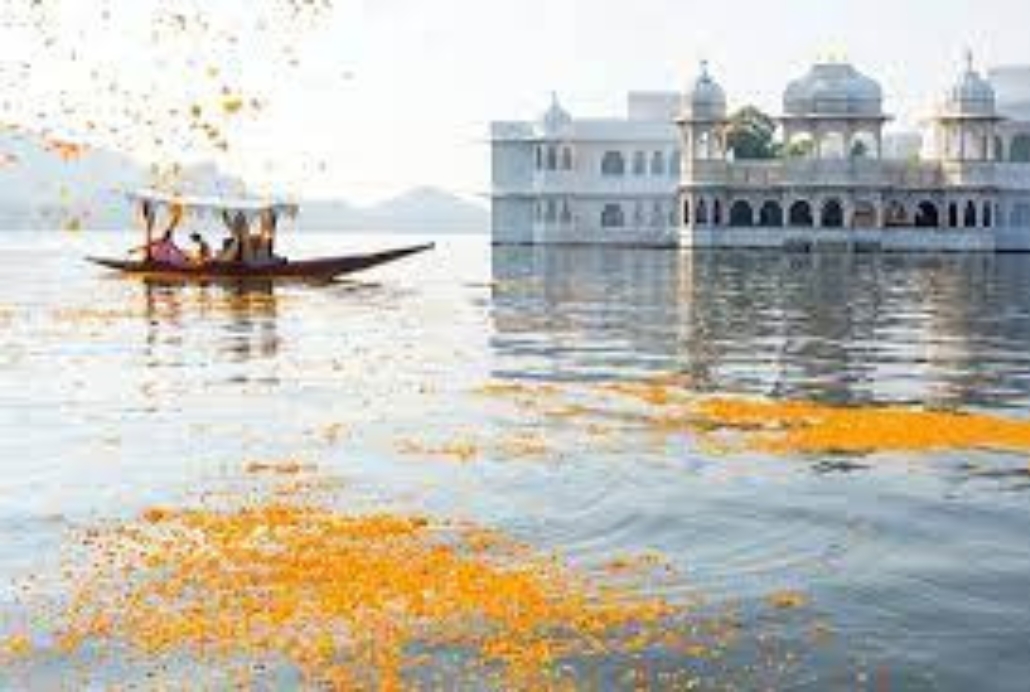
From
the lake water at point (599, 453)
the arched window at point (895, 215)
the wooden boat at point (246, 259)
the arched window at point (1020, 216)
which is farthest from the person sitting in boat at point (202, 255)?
the arched window at point (1020, 216)

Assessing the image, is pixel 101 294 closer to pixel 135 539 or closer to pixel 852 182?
pixel 135 539

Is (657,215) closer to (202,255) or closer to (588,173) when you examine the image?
(588,173)

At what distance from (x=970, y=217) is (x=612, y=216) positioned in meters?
25.5

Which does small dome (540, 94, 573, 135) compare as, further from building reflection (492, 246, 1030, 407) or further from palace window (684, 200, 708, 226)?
building reflection (492, 246, 1030, 407)

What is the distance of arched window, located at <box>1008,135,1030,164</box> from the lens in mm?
101000

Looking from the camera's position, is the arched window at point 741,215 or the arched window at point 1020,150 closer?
the arched window at point 741,215

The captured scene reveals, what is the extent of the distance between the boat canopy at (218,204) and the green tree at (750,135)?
56.2 metres

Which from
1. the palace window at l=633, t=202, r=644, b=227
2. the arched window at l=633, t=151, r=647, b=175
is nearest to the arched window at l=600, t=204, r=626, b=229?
the palace window at l=633, t=202, r=644, b=227

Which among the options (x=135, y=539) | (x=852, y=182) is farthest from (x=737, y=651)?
(x=852, y=182)

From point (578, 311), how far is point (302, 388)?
19.5 m

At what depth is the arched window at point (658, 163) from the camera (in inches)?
4360

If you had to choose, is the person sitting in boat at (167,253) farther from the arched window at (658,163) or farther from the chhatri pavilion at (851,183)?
the arched window at (658,163)

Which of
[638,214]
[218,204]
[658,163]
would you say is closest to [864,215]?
[638,214]

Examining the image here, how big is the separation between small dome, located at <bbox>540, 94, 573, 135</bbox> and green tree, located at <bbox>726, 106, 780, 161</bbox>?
11.0m
